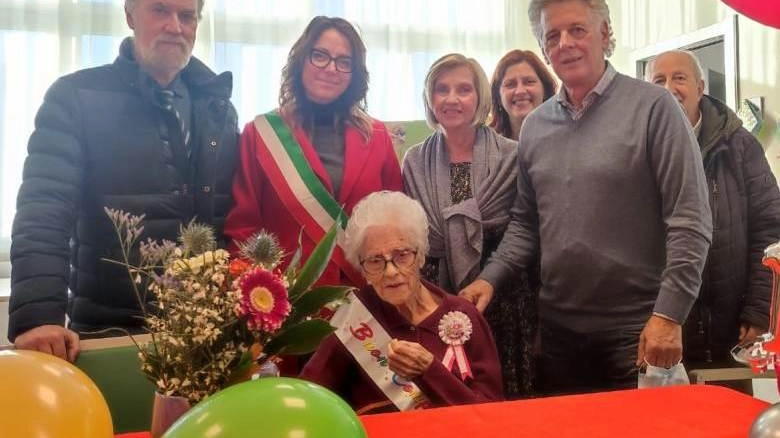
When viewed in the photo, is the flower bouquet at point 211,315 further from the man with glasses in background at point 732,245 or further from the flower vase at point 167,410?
the man with glasses in background at point 732,245

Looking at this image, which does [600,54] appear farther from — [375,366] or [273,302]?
[273,302]

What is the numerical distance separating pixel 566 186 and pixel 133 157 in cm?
106

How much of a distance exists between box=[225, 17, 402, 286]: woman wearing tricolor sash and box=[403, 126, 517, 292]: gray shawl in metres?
0.13

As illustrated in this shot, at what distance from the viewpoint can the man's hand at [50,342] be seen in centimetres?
135

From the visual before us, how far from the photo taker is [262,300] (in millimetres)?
883

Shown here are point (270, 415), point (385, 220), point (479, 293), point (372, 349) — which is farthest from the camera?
point (479, 293)

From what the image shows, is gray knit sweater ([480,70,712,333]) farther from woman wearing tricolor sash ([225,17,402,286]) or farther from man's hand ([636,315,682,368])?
woman wearing tricolor sash ([225,17,402,286])

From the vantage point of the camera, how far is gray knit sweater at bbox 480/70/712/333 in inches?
61.9

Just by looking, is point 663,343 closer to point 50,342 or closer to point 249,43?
point 50,342

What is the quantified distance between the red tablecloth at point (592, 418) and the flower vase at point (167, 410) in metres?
0.19

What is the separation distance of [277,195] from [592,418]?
102cm

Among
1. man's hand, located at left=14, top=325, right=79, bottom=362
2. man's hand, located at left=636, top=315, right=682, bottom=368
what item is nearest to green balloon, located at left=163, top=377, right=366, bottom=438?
man's hand, located at left=14, top=325, right=79, bottom=362

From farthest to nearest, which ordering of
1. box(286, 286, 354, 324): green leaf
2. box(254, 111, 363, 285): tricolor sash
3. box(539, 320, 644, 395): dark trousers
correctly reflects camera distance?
box(254, 111, 363, 285): tricolor sash → box(539, 320, 644, 395): dark trousers → box(286, 286, 354, 324): green leaf

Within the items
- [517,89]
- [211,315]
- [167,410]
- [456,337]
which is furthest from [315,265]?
[517,89]
